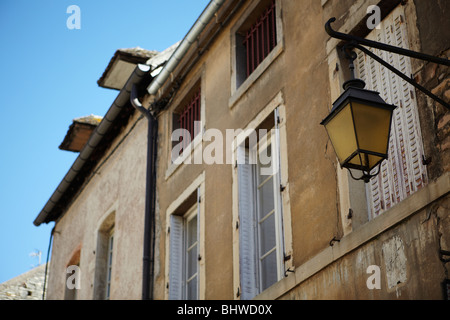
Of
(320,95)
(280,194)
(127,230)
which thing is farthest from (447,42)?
(127,230)

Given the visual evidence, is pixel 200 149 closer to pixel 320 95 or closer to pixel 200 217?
pixel 200 217

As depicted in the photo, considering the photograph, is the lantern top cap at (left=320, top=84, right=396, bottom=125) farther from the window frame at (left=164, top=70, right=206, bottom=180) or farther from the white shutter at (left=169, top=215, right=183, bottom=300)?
the white shutter at (left=169, top=215, right=183, bottom=300)

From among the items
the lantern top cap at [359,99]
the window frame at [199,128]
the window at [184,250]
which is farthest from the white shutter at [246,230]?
the lantern top cap at [359,99]

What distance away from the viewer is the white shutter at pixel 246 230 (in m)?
8.13

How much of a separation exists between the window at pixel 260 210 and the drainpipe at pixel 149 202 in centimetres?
269

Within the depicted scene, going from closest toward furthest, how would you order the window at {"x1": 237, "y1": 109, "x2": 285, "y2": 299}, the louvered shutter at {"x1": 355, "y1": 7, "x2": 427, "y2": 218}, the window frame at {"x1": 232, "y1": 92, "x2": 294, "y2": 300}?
the louvered shutter at {"x1": 355, "y1": 7, "x2": 427, "y2": 218} → the window frame at {"x1": 232, "y1": 92, "x2": 294, "y2": 300} → the window at {"x1": 237, "y1": 109, "x2": 285, "y2": 299}

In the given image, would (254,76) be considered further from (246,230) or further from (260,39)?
(246,230)

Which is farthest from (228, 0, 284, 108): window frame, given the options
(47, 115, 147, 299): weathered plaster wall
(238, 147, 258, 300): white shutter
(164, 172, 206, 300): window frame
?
(47, 115, 147, 299): weathered plaster wall

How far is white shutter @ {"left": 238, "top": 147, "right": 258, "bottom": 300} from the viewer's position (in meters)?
8.13

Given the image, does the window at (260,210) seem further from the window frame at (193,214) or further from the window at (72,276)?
the window at (72,276)

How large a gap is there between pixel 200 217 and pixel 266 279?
1721 millimetres

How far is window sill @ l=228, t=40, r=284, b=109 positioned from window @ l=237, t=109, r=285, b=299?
615 millimetres

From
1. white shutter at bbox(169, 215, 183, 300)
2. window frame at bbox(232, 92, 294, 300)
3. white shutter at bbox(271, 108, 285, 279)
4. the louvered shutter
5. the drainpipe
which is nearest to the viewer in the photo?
the louvered shutter

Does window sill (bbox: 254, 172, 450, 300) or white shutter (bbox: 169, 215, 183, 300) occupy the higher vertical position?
white shutter (bbox: 169, 215, 183, 300)
